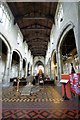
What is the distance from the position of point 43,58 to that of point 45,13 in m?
21.4

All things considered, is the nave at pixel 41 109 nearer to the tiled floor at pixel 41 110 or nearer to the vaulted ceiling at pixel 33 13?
the tiled floor at pixel 41 110

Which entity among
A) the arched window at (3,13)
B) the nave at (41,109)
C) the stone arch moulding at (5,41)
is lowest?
the nave at (41,109)

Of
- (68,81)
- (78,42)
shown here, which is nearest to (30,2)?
(78,42)

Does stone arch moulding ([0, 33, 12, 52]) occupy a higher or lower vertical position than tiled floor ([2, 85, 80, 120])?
higher

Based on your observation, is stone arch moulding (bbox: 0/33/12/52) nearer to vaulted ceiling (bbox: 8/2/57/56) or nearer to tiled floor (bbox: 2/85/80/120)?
vaulted ceiling (bbox: 8/2/57/56)

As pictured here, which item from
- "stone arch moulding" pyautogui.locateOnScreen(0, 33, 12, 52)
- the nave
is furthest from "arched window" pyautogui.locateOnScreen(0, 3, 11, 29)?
the nave

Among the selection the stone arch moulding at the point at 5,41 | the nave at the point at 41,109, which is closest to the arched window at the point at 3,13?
the stone arch moulding at the point at 5,41

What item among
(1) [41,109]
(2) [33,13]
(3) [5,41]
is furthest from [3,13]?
(1) [41,109]

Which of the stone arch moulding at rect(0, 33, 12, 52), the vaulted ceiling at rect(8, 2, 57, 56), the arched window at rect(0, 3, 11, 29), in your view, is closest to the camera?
the arched window at rect(0, 3, 11, 29)

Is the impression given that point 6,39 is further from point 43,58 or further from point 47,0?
point 43,58

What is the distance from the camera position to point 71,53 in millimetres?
15250

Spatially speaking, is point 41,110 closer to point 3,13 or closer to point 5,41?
point 5,41

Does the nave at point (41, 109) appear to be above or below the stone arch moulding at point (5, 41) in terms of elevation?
below

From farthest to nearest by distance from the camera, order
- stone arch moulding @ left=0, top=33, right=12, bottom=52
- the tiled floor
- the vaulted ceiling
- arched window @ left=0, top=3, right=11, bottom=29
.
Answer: the vaulted ceiling < stone arch moulding @ left=0, top=33, right=12, bottom=52 < arched window @ left=0, top=3, right=11, bottom=29 < the tiled floor
